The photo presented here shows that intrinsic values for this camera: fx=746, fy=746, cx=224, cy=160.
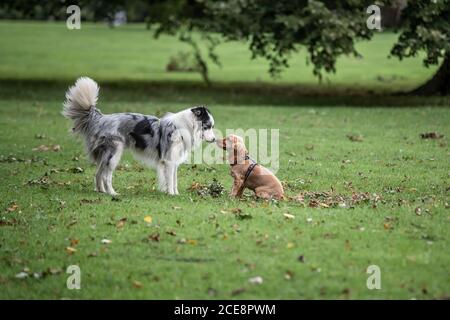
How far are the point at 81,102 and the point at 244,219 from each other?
155 inches

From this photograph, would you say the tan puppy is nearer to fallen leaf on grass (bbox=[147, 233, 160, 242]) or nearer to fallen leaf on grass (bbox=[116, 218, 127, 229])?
fallen leaf on grass (bbox=[116, 218, 127, 229])

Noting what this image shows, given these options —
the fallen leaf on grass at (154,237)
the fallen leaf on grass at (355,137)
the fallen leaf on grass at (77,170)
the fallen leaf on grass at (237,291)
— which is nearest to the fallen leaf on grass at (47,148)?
the fallen leaf on grass at (77,170)

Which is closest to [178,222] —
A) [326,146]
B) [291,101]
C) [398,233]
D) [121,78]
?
[398,233]

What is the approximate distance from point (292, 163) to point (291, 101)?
43.5ft

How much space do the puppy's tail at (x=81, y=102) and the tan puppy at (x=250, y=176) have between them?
8.53ft

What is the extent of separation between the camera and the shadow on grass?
2808 cm

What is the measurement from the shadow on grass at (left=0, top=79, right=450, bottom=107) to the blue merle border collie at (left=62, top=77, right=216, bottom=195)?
1419 centimetres

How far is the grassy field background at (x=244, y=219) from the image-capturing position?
8.51 metres

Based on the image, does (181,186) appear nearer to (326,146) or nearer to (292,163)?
(292,163)

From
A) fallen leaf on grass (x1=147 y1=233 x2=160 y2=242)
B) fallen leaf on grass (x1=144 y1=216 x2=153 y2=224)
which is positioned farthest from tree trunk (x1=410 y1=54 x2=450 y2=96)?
fallen leaf on grass (x1=147 y1=233 x2=160 y2=242)

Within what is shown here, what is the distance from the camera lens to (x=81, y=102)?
12812 millimetres

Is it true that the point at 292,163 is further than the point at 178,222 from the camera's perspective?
Yes

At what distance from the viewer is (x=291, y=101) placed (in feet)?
95.2

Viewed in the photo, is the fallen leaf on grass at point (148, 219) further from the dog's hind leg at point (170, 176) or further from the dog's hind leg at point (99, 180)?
the dog's hind leg at point (99, 180)
